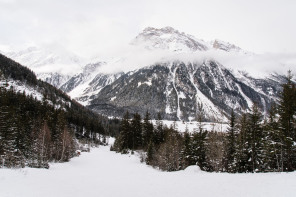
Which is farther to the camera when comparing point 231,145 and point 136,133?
point 136,133

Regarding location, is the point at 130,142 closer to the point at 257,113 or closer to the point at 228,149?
the point at 228,149

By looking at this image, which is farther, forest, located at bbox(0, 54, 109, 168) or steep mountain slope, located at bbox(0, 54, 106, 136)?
steep mountain slope, located at bbox(0, 54, 106, 136)

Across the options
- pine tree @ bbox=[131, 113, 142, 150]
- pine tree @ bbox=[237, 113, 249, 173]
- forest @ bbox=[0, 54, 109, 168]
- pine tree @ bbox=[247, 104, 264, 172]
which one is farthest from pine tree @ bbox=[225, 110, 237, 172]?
pine tree @ bbox=[131, 113, 142, 150]

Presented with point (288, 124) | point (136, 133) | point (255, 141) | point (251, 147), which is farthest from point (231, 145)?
point (136, 133)

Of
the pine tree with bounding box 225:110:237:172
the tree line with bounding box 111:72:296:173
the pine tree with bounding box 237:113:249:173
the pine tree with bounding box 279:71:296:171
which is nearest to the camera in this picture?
the pine tree with bounding box 279:71:296:171

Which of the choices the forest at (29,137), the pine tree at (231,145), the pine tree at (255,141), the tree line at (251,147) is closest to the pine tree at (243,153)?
the tree line at (251,147)

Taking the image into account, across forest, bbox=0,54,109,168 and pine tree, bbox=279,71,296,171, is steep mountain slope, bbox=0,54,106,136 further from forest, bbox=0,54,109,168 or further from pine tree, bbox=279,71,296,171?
pine tree, bbox=279,71,296,171

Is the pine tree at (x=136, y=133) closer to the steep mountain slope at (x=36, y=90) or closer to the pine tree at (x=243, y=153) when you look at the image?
the pine tree at (x=243, y=153)

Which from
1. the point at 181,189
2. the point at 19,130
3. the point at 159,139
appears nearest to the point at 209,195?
the point at 181,189

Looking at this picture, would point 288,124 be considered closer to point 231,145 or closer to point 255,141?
point 255,141

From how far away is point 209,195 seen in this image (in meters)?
17.4

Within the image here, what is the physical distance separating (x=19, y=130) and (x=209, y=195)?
37361 mm

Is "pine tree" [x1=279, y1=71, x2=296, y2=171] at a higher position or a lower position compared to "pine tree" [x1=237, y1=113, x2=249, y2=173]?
higher

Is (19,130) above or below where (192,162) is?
above
